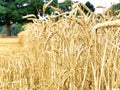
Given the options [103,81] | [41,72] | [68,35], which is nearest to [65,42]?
[68,35]

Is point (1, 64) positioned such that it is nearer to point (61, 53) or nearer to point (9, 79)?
point (9, 79)

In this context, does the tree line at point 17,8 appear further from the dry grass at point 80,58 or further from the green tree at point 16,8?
the dry grass at point 80,58

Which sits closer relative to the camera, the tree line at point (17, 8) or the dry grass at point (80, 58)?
the dry grass at point (80, 58)

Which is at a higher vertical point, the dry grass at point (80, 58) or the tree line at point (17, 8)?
the dry grass at point (80, 58)

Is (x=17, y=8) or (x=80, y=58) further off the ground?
(x=80, y=58)

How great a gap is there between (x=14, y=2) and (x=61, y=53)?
2509 cm

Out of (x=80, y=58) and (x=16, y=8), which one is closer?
(x=80, y=58)

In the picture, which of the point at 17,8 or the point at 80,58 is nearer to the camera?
the point at 80,58

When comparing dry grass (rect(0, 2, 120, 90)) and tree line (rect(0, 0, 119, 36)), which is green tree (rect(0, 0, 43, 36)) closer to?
tree line (rect(0, 0, 119, 36))

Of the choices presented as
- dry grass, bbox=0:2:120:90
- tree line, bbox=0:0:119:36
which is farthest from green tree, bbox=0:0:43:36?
dry grass, bbox=0:2:120:90

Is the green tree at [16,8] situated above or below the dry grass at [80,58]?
below


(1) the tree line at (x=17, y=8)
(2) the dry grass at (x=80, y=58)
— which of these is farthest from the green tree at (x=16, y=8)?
(2) the dry grass at (x=80, y=58)

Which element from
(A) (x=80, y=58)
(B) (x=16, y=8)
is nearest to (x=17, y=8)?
(B) (x=16, y=8)

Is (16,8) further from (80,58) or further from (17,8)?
(80,58)
